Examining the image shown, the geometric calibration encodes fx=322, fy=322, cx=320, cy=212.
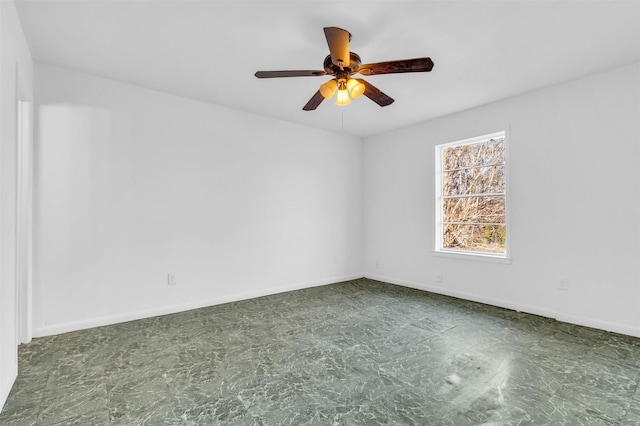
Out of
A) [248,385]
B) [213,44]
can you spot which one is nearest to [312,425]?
[248,385]

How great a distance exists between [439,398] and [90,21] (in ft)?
11.7

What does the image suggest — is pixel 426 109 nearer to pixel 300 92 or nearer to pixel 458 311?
pixel 300 92

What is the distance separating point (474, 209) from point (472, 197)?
0.54 feet

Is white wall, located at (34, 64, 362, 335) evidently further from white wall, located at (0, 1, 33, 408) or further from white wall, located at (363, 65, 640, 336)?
white wall, located at (363, 65, 640, 336)

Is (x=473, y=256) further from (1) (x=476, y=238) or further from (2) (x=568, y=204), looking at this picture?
(2) (x=568, y=204)

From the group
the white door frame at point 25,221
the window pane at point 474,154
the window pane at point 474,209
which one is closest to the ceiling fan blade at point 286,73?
the white door frame at point 25,221

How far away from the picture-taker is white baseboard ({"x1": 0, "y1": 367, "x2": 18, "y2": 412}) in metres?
1.88

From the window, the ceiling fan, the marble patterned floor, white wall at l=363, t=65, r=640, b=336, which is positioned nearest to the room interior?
white wall at l=363, t=65, r=640, b=336

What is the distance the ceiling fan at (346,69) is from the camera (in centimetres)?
212

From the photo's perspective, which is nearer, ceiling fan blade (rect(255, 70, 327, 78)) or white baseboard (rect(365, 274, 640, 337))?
ceiling fan blade (rect(255, 70, 327, 78))

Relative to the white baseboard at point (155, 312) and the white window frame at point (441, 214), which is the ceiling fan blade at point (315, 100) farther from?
the white baseboard at point (155, 312)

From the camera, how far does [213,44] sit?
266 cm

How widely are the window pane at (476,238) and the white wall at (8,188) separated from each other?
4624 mm

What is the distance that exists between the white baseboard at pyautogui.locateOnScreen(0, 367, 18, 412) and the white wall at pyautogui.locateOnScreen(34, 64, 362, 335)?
0.92 m
